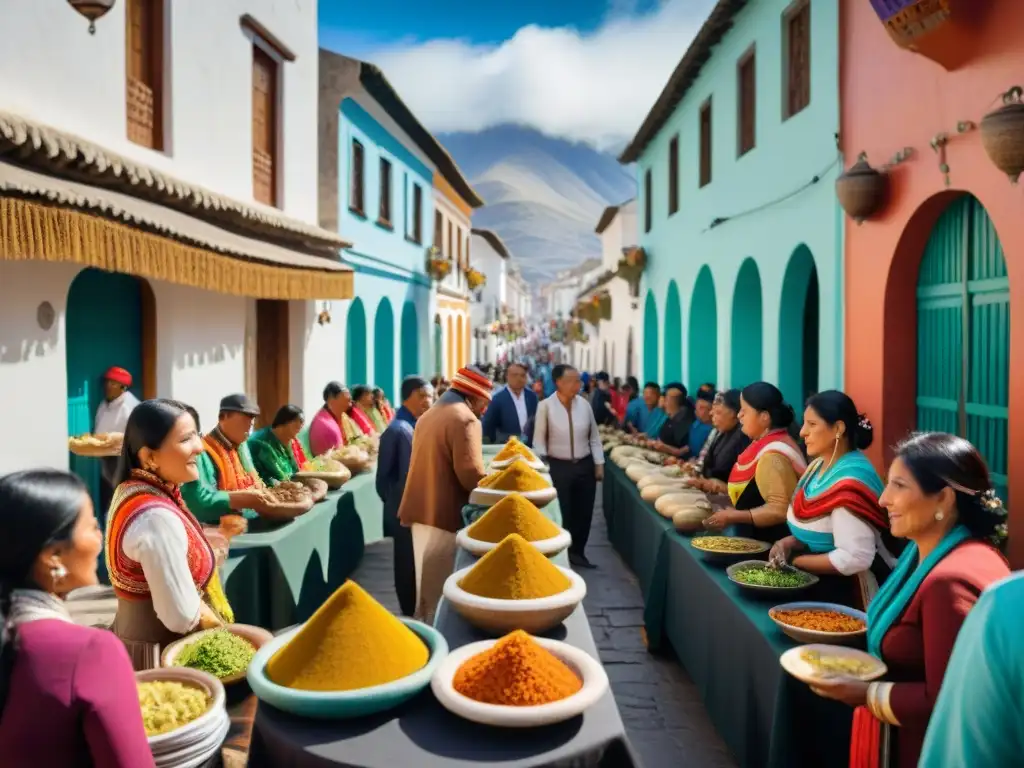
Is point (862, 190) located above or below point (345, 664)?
above

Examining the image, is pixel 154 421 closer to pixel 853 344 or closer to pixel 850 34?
pixel 853 344

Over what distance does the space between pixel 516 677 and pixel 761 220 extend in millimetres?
8345

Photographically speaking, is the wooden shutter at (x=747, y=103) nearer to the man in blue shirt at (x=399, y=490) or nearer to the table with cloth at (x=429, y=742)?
the man in blue shirt at (x=399, y=490)

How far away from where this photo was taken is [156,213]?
6562mm

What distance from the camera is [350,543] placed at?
23.7ft

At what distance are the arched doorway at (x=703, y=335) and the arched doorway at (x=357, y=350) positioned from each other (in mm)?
6112

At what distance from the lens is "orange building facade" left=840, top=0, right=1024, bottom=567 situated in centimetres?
450

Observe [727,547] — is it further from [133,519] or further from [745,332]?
[745,332]

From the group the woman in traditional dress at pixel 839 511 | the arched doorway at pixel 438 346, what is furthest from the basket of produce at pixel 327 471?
the arched doorway at pixel 438 346

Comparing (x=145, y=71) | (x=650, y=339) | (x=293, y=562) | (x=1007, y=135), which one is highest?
(x=145, y=71)

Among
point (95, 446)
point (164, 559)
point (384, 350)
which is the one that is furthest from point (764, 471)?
point (384, 350)

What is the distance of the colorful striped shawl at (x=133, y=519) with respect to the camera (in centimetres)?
282

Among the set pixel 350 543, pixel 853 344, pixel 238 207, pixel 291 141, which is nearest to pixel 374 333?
pixel 291 141

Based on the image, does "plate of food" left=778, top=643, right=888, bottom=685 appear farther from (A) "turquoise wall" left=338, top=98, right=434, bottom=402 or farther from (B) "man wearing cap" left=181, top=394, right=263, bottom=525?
(A) "turquoise wall" left=338, top=98, right=434, bottom=402
